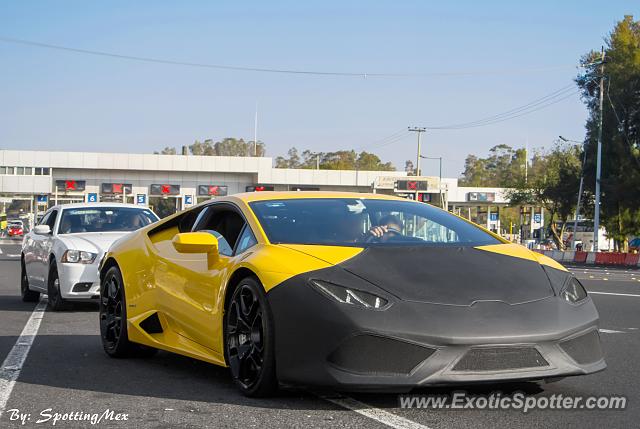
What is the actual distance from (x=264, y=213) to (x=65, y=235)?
6758 mm

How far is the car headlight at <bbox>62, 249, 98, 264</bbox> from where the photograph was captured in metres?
11.4

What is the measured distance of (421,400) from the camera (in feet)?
16.9

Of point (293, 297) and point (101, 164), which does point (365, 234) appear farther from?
point (101, 164)

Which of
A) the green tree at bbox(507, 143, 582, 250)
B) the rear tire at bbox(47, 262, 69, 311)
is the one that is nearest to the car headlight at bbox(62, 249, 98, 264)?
the rear tire at bbox(47, 262, 69, 311)

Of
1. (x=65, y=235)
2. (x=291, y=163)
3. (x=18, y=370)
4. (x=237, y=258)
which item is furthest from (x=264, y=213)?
(x=291, y=163)

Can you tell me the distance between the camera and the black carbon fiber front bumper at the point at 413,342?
4.64 m

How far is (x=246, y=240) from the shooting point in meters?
5.81

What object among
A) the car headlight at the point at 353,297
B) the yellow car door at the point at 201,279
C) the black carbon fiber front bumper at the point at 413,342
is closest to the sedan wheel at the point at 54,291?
the yellow car door at the point at 201,279

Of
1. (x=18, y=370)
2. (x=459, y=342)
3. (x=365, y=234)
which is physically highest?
(x=365, y=234)

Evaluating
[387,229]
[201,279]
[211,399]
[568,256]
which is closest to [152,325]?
[201,279]

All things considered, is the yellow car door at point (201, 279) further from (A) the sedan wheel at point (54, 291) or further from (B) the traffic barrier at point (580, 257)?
(B) the traffic barrier at point (580, 257)

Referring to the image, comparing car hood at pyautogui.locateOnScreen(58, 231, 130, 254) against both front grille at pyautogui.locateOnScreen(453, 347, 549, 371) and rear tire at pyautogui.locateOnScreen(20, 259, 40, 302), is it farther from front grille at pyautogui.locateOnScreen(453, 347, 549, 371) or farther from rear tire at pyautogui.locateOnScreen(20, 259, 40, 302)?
front grille at pyautogui.locateOnScreen(453, 347, 549, 371)

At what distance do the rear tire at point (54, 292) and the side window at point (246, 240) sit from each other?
6145 mm

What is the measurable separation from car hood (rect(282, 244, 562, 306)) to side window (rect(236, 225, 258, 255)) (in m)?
0.47
